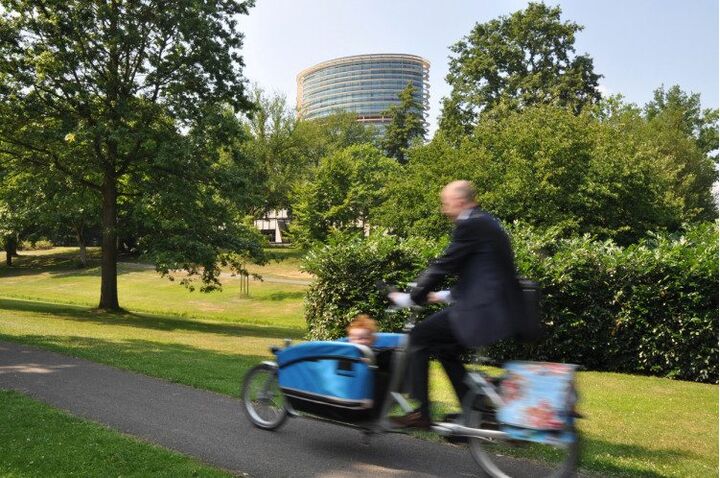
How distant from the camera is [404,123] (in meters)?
67.5

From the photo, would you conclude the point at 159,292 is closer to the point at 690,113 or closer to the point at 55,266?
the point at 55,266

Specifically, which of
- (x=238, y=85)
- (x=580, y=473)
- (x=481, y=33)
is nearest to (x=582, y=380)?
(x=580, y=473)

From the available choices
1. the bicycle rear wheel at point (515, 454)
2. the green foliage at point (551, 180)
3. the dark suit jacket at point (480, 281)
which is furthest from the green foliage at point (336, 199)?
the dark suit jacket at point (480, 281)

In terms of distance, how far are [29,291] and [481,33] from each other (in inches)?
1536

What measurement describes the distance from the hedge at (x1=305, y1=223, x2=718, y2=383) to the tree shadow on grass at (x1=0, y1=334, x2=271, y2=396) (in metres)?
2.96

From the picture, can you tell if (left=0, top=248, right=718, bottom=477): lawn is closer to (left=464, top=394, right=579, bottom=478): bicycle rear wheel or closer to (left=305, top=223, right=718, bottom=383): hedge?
(left=464, top=394, right=579, bottom=478): bicycle rear wheel

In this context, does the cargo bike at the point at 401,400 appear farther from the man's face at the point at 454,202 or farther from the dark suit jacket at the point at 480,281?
the man's face at the point at 454,202

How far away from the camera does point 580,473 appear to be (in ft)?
15.3

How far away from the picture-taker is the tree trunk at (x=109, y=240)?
23.1 m

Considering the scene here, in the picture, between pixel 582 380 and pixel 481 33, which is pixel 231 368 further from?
pixel 481 33

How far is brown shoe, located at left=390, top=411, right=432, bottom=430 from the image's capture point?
4609 millimetres

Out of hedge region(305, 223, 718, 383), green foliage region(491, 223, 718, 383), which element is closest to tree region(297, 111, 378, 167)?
hedge region(305, 223, 718, 383)

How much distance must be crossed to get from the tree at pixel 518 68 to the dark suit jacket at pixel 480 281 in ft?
128

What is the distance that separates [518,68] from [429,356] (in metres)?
44.0
